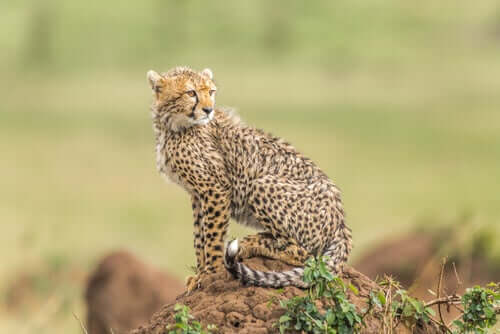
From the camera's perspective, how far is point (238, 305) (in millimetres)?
4148

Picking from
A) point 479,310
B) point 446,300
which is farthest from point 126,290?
point 479,310

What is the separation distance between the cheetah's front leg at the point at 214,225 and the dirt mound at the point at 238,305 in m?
0.13

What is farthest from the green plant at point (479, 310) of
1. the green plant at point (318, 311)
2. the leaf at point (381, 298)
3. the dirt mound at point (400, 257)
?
the dirt mound at point (400, 257)

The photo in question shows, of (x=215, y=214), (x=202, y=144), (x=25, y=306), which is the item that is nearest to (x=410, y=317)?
(x=215, y=214)

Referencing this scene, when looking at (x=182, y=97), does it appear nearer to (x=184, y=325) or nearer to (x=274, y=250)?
(x=274, y=250)

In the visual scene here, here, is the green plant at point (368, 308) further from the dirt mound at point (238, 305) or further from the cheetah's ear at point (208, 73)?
the cheetah's ear at point (208, 73)

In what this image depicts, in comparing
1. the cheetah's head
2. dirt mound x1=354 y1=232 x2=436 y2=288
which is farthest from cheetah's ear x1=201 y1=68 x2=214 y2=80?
dirt mound x1=354 y1=232 x2=436 y2=288

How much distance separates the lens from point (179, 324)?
3926 millimetres

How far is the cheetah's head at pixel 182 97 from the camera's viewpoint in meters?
4.63

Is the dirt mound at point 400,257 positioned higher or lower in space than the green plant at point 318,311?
lower

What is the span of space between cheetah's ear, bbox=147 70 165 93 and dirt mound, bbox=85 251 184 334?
2.89 m

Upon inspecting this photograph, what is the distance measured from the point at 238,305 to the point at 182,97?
44.5 inches

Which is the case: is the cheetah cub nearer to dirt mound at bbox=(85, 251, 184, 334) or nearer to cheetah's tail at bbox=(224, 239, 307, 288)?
cheetah's tail at bbox=(224, 239, 307, 288)

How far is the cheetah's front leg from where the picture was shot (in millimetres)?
4449
